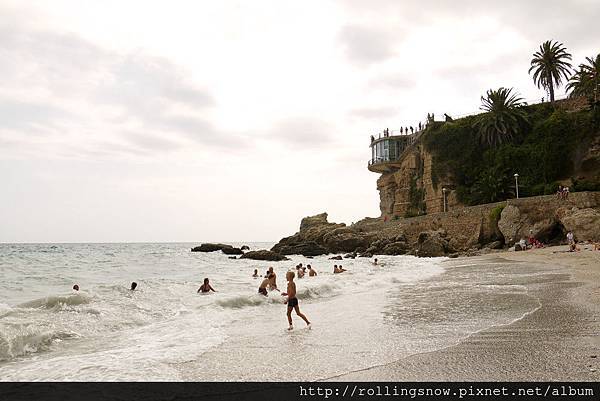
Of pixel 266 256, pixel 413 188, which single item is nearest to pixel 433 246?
pixel 266 256

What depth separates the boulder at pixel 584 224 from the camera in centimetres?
2748

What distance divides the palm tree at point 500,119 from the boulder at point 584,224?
16751 millimetres

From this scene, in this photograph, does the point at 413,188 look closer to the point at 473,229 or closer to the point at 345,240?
the point at 345,240

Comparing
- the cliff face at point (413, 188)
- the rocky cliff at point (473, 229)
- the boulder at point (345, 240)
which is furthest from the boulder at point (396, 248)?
the cliff face at point (413, 188)

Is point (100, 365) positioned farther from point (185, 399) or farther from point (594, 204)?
point (594, 204)

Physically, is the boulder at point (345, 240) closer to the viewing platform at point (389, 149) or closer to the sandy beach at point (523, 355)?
the viewing platform at point (389, 149)

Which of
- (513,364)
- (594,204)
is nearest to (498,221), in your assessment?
(594,204)

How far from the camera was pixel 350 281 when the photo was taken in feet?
66.0

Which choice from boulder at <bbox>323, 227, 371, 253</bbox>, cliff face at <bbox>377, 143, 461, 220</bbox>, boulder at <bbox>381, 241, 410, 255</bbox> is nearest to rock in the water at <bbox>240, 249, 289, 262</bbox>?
boulder at <bbox>323, 227, 371, 253</bbox>

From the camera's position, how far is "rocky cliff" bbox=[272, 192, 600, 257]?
31.1 metres

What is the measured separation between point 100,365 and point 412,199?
49749 millimetres

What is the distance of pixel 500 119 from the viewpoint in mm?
44250

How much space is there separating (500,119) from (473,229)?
13.5m

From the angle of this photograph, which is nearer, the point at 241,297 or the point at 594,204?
the point at 241,297
